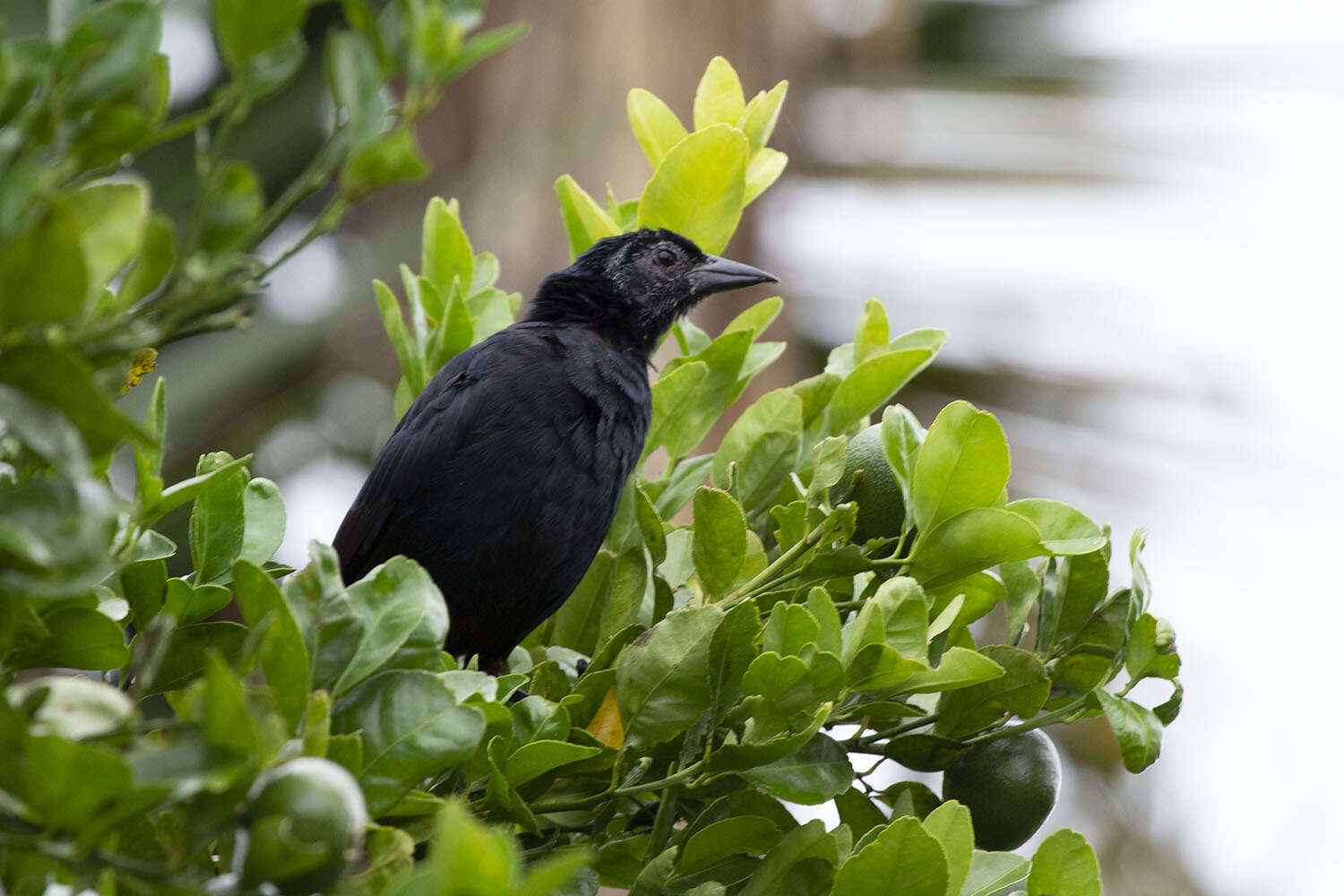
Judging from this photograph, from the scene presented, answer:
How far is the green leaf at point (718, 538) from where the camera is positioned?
1536 millimetres

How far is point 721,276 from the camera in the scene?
305cm

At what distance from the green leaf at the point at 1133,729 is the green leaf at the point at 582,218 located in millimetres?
1070

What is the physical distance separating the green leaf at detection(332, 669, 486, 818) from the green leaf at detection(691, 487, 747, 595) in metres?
0.47

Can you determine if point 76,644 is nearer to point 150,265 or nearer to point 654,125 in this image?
point 150,265

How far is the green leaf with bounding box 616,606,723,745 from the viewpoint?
4.64ft

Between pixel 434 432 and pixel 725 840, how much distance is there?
51.1 inches

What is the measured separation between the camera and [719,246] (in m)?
2.14

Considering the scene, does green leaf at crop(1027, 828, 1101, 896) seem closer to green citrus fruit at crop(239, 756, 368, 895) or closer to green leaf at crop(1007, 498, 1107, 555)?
green leaf at crop(1007, 498, 1107, 555)

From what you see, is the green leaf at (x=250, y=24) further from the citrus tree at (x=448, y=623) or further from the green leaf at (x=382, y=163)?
the green leaf at (x=382, y=163)

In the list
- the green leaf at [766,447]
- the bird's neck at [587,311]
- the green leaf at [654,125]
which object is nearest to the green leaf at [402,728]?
the green leaf at [766,447]

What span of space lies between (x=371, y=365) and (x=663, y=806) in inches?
208

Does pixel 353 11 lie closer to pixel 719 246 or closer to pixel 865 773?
pixel 865 773

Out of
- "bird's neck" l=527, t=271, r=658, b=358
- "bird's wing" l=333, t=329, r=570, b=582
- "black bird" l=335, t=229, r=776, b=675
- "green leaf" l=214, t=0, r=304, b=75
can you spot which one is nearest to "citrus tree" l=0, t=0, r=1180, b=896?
"green leaf" l=214, t=0, r=304, b=75

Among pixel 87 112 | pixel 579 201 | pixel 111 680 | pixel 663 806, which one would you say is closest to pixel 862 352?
pixel 579 201
